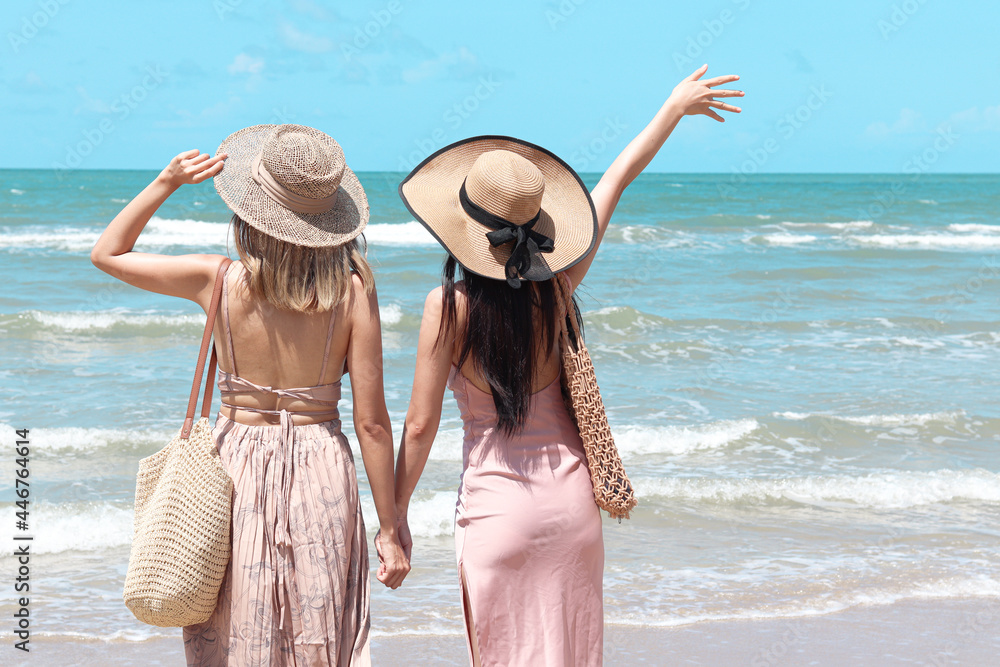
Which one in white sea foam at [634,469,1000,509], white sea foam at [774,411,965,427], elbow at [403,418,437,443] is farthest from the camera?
white sea foam at [774,411,965,427]

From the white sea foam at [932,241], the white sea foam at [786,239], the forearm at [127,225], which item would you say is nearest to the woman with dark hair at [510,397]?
the forearm at [127,225]

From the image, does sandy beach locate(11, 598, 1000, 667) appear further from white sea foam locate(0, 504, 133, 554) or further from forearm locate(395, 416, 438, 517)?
forearm locate(395, 416, 438, 517)

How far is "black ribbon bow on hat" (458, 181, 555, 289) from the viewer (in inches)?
84.2

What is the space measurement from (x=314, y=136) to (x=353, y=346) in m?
0.52

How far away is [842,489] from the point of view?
5.38 meters

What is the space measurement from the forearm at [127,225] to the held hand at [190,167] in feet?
0.07

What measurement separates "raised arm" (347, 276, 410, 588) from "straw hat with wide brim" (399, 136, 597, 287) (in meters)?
0.26

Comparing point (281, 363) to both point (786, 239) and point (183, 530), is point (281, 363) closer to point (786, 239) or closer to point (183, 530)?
point (183, 530)

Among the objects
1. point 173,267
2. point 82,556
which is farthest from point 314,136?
point 82,556

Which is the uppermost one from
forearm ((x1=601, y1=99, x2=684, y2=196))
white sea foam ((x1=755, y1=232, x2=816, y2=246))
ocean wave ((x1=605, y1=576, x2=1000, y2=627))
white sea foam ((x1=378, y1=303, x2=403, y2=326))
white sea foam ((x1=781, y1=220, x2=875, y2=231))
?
forearm ((x1=601, y1=99, x2=684, y2=196))

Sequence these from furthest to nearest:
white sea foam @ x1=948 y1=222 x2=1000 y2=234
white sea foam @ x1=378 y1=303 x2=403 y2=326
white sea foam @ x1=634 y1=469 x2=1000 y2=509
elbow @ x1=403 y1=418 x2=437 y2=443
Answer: white sea foam @ x1=948 y1=222 x2=1000 y2=234
white sea foam @ x1=378 y1=303 x2=403 y2=326
white sea foam @ x1=634 y1=469 x2=1000 y2=509
elbow @ x1=403 y1=418 x2=437 y2=443

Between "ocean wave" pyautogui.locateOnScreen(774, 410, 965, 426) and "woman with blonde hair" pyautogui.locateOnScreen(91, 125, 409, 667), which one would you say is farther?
"ocean wave" pyautogui.locateOnScreen(774, 410, 965, 426)

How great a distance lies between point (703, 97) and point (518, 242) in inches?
32.0

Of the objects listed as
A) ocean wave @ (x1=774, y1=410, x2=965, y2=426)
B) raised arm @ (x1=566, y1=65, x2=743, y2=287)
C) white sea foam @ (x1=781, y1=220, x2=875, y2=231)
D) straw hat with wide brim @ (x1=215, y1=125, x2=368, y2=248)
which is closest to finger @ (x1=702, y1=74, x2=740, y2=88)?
raised arm @ (x1=566, y1=65, x2=743, y2=287)
